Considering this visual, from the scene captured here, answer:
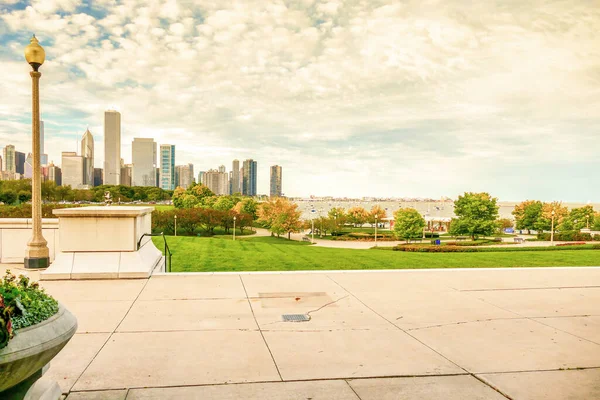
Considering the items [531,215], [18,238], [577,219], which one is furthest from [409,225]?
[18,238]

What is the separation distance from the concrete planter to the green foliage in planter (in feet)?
0.20

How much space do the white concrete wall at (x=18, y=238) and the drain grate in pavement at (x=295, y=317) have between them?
9.17 metres

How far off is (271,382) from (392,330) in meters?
2.62

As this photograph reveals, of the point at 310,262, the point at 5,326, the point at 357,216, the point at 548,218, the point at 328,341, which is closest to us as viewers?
the point at 5,326

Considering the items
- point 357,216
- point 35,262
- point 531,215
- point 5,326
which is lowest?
point 357,216

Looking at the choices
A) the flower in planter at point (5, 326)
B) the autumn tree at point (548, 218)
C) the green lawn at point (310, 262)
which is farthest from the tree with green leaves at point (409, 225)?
the flower in planter at point (5, 326)

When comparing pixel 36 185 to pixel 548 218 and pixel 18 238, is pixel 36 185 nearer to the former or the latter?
pixel 18 238

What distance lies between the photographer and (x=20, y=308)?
325 cm

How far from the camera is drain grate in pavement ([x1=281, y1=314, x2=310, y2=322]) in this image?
6953 millimetres

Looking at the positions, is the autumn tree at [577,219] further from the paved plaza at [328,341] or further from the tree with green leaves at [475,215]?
the paved plaza at [328,341]

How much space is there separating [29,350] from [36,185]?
9.79 meters

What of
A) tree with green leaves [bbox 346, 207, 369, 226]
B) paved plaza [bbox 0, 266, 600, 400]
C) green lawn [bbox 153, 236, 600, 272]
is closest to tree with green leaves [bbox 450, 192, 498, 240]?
tree with green leaves [bbox 346, 207, 369, 226]

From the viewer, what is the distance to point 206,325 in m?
6.62

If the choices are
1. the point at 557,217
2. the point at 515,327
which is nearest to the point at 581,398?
the point at 515,327
